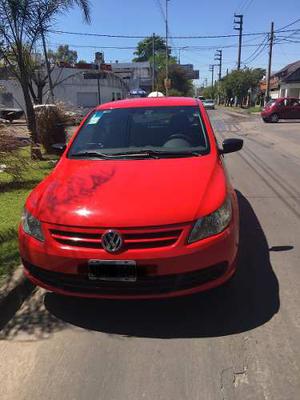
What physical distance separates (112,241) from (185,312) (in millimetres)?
967

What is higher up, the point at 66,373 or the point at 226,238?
the point at 226,238

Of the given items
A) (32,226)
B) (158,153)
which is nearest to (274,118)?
(158,153)

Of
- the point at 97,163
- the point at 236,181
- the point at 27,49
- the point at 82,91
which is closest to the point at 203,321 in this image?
the point at 97,163

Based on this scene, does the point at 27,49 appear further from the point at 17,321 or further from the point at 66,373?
the point at 66,373

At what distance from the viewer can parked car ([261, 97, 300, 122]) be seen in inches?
1284

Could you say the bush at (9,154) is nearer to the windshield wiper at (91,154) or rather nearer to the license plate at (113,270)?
the windshield wiper at (91,154)

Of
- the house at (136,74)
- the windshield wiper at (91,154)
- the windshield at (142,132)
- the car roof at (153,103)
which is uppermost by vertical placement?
the car roof at (153,103)

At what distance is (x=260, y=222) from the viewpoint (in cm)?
661

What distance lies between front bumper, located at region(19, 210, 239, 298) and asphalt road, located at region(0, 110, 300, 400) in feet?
1.09

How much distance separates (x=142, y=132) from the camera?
211 inches

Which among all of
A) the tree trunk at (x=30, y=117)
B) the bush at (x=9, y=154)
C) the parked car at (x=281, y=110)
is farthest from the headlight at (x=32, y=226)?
the parked car at (x=281, y=110)

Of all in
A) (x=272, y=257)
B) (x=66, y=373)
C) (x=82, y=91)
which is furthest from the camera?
(x=82, y=91)

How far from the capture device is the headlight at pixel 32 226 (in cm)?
379

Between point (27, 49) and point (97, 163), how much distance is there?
8.96m
